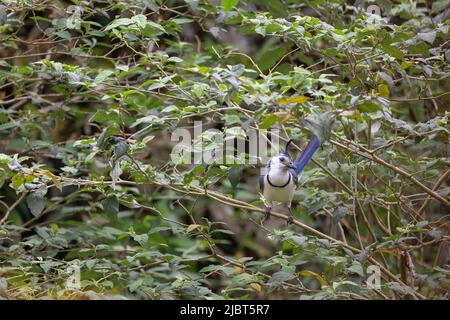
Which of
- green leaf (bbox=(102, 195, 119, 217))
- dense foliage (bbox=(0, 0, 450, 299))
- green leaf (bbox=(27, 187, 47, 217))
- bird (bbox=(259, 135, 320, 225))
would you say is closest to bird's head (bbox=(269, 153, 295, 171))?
bird (bbox=(259, 135, 320, 225))

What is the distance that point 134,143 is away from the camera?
10.3 ft

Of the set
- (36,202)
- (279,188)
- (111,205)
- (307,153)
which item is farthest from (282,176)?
(36,202)

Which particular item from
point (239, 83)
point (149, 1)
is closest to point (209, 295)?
point (239, 83)

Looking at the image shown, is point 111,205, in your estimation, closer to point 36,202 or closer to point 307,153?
point 36,202

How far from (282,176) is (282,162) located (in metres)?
0.08

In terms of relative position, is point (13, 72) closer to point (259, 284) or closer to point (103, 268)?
point (103, 268)

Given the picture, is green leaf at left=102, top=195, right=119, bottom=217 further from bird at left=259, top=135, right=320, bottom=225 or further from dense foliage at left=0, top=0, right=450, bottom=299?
bird at left=259, top=135, right=320, bottom=225

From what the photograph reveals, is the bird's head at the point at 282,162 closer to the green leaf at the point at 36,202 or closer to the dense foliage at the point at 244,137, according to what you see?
the dense foliage at the point at 244,137

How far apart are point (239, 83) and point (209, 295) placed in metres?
1.13

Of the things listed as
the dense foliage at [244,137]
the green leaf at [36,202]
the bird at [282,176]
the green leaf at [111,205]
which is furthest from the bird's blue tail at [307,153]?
the green leaf at [36,202]

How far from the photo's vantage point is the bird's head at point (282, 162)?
10.8 feet

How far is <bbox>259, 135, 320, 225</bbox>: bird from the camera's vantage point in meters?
3.28

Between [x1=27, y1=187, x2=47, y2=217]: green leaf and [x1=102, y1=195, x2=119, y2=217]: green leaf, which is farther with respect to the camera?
[x1=102, y1=195, x2=119, y2=217]: green leaf
